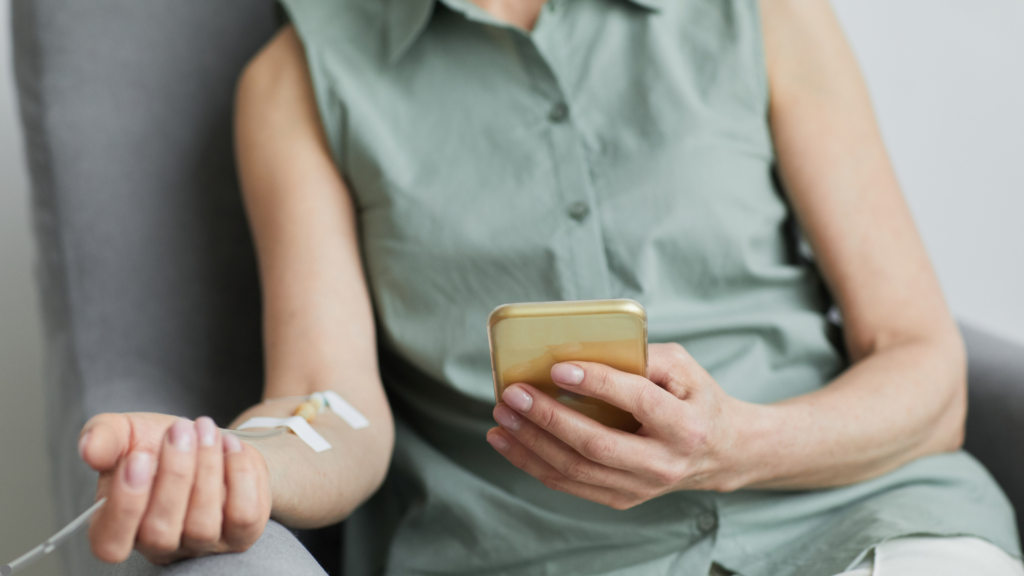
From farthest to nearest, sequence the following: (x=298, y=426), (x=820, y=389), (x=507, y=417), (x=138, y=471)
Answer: (x=820, y=389) < (x=298, y=426) < (x=507, y=417) < (x=138, y=471)

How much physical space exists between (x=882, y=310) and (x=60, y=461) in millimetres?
859

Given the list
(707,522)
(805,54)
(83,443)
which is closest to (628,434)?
(707,522)

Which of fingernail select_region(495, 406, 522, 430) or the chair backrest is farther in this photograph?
the chair backrest

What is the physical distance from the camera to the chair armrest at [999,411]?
0.82 m

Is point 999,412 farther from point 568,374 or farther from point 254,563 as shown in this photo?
point 254,563

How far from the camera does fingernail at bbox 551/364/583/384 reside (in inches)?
18.5

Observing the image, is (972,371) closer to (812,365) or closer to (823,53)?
(812,365)

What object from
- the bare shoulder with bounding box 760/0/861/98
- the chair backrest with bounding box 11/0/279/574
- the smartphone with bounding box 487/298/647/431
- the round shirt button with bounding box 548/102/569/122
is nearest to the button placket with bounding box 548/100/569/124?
the round shirt button with bounding box 548/102/569/122

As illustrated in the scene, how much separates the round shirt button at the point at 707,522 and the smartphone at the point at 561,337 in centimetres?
27

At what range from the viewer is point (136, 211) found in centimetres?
90

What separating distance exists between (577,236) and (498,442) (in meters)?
0.27

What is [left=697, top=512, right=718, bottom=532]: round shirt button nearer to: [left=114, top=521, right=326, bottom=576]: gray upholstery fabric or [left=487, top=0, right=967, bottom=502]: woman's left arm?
[left=487, top=0, right=967, bottom=502]: woman's left arm

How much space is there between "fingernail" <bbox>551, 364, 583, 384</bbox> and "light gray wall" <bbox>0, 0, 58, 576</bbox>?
34 centimetres

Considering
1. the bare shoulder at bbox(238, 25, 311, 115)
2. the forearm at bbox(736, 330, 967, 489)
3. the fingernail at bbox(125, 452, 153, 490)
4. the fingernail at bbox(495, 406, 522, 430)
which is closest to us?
the fingernail at bbox(125, 452, 153, 490)
